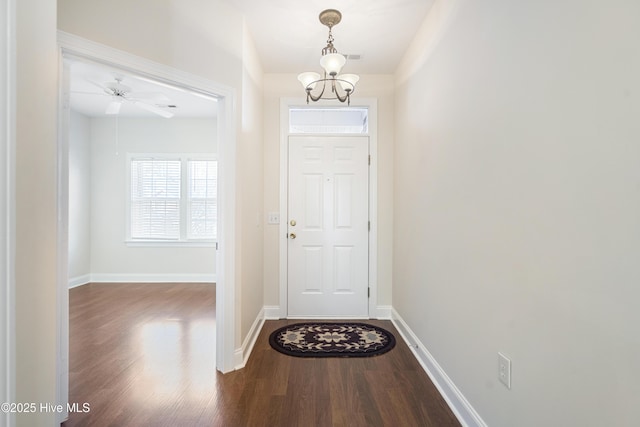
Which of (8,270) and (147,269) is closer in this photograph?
(8,270)

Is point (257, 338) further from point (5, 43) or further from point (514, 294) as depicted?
point (5, 43)

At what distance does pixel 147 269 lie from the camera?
504cm

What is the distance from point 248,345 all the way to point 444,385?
1568mm

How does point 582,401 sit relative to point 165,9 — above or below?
below

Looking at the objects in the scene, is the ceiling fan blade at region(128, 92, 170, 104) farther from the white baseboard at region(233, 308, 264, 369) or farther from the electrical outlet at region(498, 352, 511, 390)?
the electrical outlet at region(498, 352, 511, 390)

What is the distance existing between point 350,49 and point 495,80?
1.78 metres

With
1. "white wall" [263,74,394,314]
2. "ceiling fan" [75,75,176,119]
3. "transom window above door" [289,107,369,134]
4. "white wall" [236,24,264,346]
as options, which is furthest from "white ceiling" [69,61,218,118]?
"transom window above door" [289,107,369,134]

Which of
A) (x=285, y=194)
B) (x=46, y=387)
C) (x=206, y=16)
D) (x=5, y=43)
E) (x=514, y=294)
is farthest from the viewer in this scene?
(x=285, y=194)

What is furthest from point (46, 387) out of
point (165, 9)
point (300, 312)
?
point (300, 312)

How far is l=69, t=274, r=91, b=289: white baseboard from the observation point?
4.60m

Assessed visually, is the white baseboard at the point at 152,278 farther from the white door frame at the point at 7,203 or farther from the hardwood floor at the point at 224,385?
the white door frame at the point at 7,203

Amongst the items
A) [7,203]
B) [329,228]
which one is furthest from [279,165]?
[7,203]

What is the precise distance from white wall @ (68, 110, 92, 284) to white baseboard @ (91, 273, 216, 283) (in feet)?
0.74

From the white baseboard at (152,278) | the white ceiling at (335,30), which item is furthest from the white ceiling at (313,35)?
the white baseboard at (152,278)
